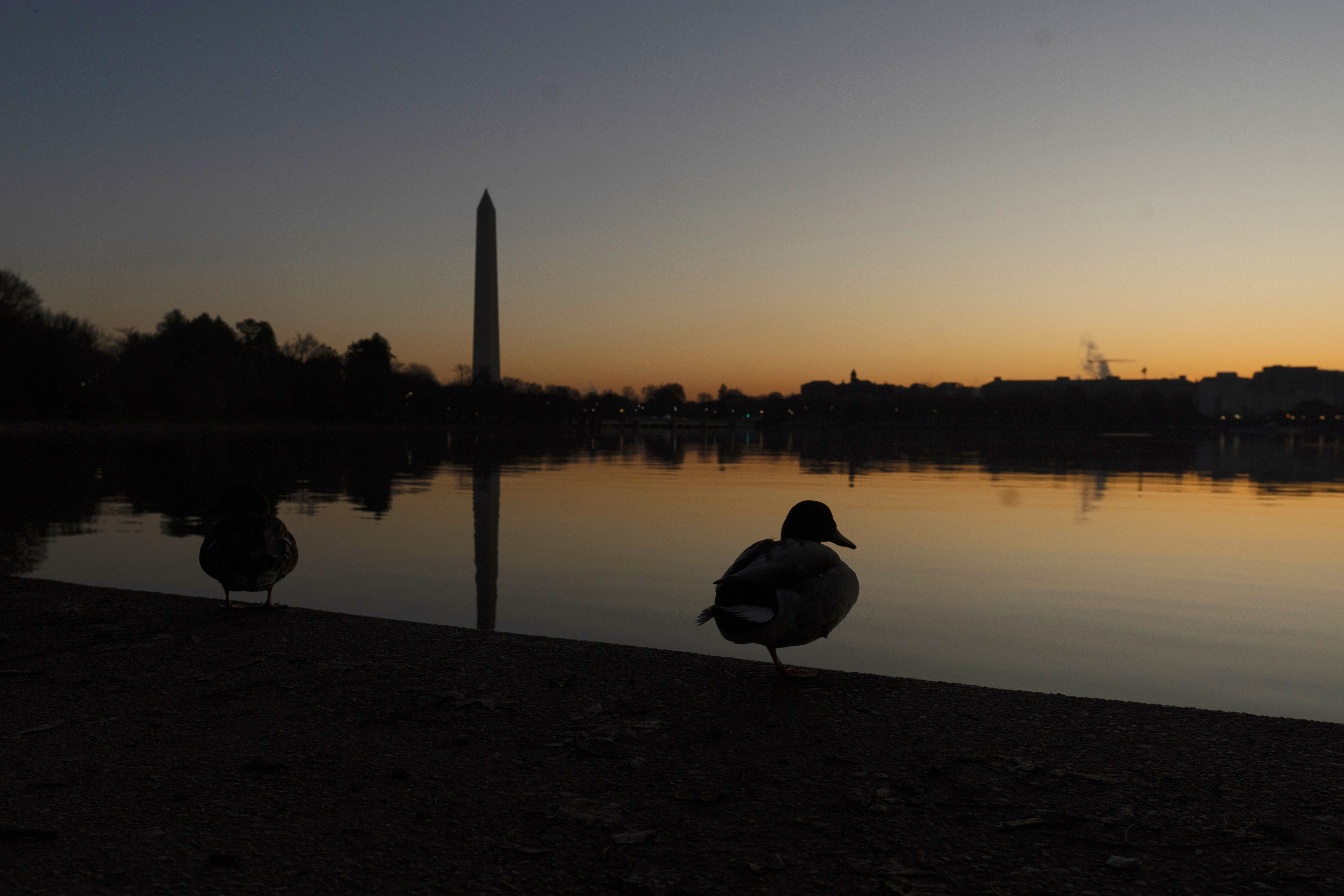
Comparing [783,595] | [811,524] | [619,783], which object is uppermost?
[811,524]

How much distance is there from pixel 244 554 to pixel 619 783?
5.40 meters

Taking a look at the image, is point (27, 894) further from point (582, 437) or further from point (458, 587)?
point (582, 437)

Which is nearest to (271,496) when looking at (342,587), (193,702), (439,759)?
(342,587)

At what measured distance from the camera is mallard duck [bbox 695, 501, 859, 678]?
6.15 m

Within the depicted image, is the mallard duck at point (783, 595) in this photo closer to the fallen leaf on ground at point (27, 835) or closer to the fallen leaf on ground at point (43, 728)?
the fallen leaf on ground at point (27, 835)

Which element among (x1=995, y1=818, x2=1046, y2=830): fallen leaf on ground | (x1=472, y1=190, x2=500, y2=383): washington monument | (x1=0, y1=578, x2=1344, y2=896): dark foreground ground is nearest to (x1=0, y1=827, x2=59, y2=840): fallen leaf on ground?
(x1=0, y1=578, x2=1344, y2=896): dark foreground ground

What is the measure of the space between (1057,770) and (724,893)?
2.21 m

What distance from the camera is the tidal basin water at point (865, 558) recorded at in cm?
932

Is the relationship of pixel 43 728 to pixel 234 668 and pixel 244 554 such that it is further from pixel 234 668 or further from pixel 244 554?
pixel 244 554

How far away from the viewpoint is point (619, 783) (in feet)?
16.1

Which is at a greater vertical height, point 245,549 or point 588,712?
point 245,549

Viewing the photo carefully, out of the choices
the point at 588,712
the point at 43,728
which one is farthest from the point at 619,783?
the point at 43,728

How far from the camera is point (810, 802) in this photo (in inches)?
184

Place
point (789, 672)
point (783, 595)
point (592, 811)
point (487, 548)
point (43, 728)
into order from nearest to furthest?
point (592, 811) → point (43, 728) → point (783, 595) → point (789, 672) → point (487, 548)
